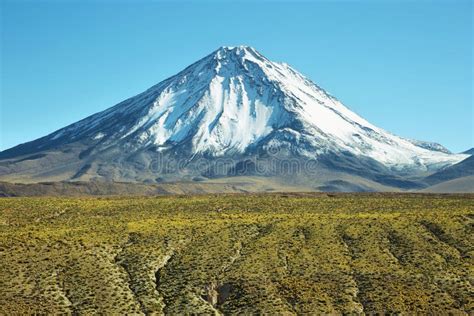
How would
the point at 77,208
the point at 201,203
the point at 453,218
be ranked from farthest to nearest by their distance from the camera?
1. the point at 201,203
2. the point at 77,208
3. the point at 453,218

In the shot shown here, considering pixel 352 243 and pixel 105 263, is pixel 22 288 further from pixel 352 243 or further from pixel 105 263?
pixel 352 243

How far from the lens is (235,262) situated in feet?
196

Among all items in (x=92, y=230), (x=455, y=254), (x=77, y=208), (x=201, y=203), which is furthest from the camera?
(x=201, y=203)

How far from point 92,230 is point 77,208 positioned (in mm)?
18170

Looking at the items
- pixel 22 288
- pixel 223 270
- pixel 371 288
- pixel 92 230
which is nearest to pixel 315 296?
pixel 371 288

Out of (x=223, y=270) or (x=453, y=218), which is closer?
(x=223, y=270)

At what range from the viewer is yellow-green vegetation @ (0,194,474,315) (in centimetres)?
5106

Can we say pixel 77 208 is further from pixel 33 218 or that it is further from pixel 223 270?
pixel 223 270

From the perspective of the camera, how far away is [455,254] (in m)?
62.6

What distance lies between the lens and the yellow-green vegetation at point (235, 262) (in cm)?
5106

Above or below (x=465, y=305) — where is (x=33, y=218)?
above

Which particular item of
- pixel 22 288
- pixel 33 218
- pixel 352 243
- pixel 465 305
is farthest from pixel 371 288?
pixel 33 218

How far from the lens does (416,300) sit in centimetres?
5122

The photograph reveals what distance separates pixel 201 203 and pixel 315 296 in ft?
141
